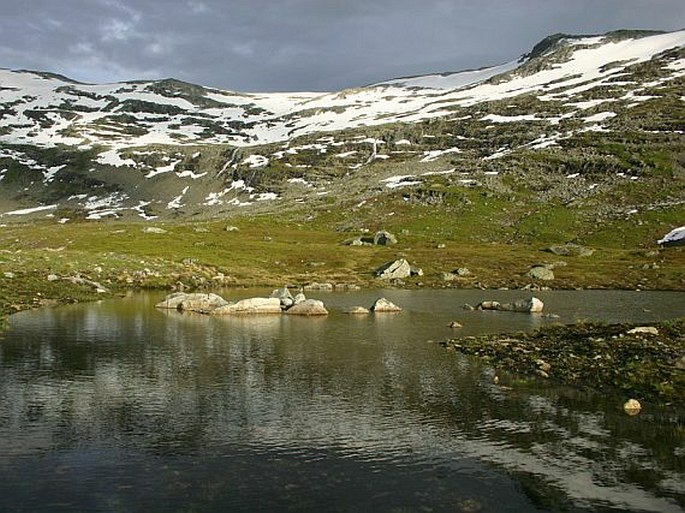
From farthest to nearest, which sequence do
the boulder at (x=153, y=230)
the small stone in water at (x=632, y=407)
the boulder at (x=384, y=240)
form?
the boulder at (x=153, y=230)
the boulder at (x=384, y=240)
the small stone in water at (x=632, y=407)

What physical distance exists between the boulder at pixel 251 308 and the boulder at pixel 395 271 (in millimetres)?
38854

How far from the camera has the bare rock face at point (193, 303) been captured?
190 ft

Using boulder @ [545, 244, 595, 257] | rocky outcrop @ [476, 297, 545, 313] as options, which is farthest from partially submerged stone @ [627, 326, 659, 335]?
boulder @ [545, 244, 595, 257]

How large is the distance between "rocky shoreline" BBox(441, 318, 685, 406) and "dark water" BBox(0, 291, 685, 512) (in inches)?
66.8

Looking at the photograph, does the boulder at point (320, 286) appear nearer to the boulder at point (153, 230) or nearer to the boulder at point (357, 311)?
the boulder at point (357, 311)

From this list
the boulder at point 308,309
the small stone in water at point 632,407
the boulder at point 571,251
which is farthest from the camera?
the boulder at point 571,251

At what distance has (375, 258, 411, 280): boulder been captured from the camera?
95.4m

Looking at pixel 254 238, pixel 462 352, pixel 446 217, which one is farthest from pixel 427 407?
pixel 446 217

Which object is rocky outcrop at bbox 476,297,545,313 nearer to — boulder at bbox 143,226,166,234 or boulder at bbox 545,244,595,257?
boulder at bbox 545,244,595,257

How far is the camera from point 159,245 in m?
118

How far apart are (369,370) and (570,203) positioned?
149724mm

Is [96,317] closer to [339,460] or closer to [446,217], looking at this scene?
[339,460]

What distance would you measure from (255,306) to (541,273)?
5151 centimetres

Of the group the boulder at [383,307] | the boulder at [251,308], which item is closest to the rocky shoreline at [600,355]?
the boulder at [383,307]
